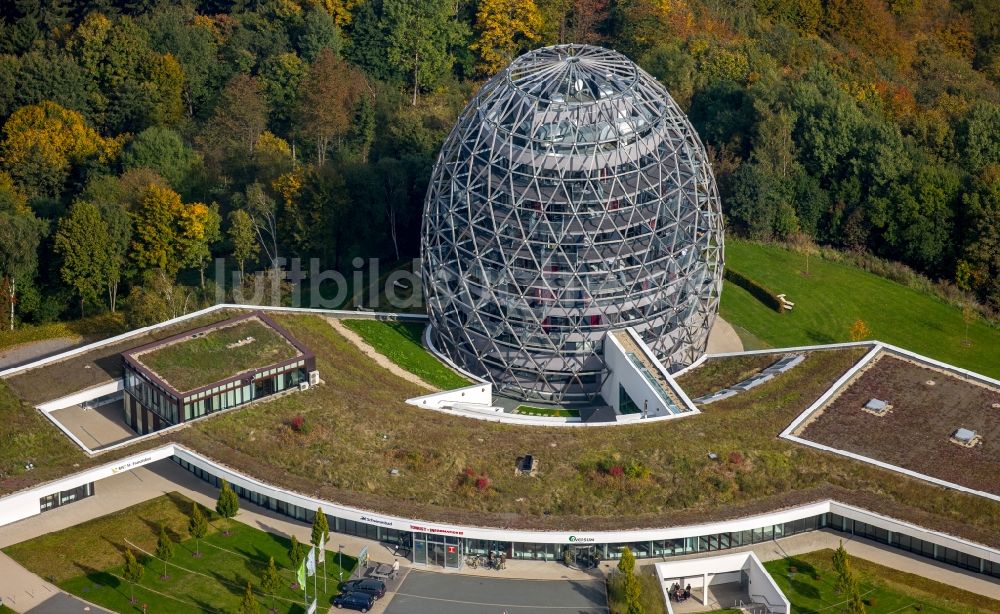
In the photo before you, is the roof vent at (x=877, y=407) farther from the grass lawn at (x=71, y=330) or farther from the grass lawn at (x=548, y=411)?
the grass lawn at (x=71, y=330)

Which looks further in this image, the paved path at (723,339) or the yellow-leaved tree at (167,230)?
the yellow-leaved tree at (167,230)

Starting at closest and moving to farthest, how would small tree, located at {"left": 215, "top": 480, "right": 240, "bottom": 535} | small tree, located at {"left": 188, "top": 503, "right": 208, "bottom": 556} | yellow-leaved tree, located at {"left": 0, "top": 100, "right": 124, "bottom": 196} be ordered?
small tree, located at {"left": 188, "top": 503, "right": 208, "bottom": 556} → small tree, located at {"left": 215, "top": 480, "right": 240, "bottom": 535} → yellow-leaved tree, located at {"left": 0, "top": 100, "right": 124, "bottom": 196}

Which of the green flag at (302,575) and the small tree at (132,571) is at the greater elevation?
the green flag at (302,575)

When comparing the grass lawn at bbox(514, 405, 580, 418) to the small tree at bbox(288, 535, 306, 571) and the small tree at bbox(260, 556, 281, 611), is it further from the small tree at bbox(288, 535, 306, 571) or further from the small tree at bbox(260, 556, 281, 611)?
the small tree at bbox(260, 556, 281, 611)

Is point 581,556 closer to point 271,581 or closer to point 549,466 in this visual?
point 549,466

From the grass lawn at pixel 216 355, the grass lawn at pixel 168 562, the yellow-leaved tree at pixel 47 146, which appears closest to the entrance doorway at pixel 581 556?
the grass lawn at pixel 168 562

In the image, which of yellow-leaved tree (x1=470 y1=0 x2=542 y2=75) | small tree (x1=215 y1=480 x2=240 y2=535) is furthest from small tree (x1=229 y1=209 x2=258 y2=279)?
yellow-leaved tree (x1=470 y1=0 x2=542 y2=75)

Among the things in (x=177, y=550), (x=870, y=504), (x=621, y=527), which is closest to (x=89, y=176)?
(x=177, y=550)
